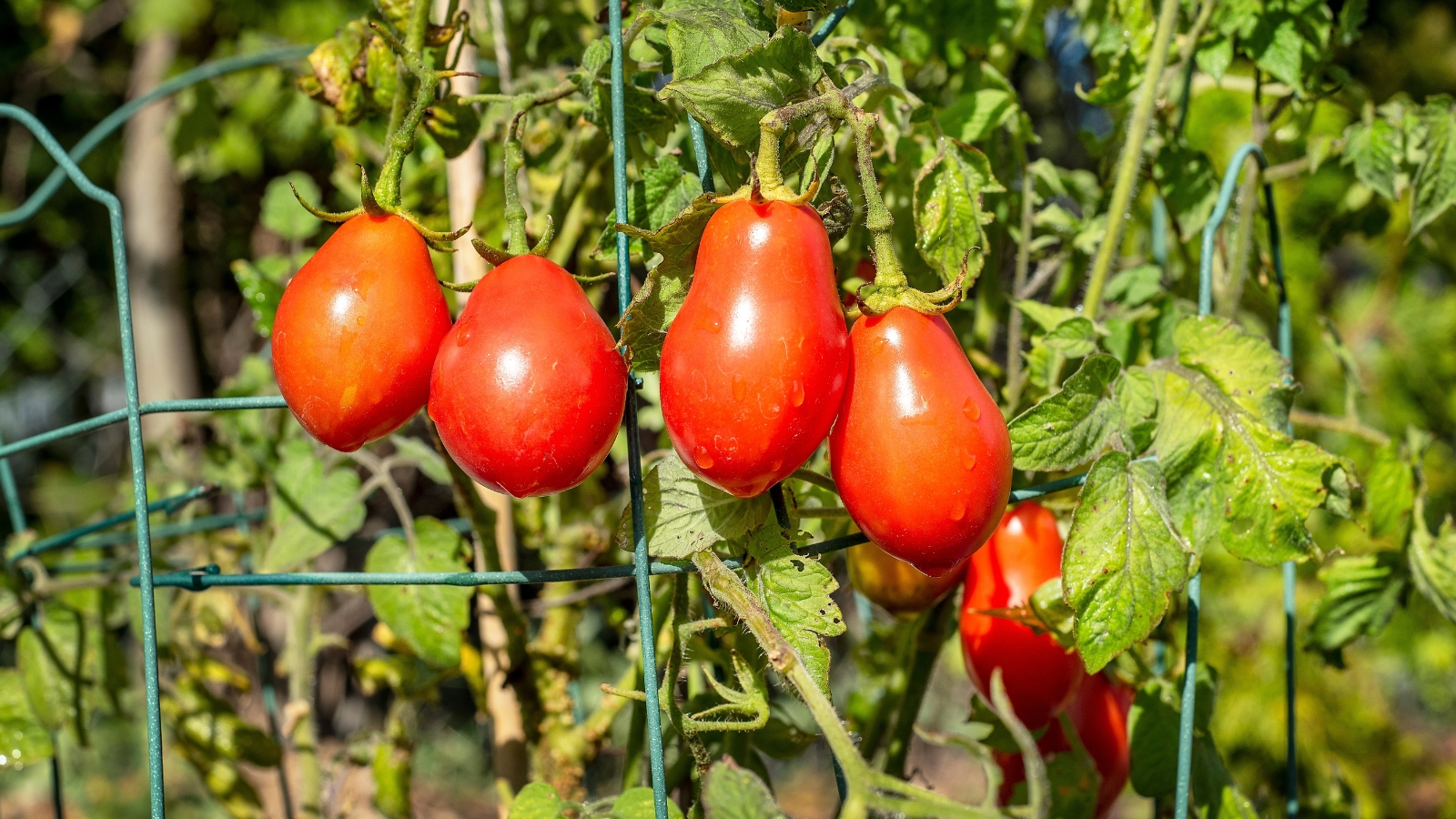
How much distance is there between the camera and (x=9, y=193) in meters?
2.68

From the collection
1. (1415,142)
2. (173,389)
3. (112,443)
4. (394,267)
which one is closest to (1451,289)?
(1415,142)

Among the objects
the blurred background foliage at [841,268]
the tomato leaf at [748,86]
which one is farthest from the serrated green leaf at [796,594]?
the blurred background foliage at [841,268]

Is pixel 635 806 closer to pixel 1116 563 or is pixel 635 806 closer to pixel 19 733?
pixel 1116 563

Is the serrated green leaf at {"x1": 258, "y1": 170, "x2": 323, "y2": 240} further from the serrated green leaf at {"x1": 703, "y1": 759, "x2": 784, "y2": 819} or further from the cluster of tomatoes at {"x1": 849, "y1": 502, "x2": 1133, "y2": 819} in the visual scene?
the serrated green leaf at {"x1": 703, "y1": 759, "x2": 784, "y2": 819}

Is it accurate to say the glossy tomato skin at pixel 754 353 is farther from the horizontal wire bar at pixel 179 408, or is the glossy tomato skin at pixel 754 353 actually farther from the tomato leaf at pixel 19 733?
the tomato leaf at pixel 19 733

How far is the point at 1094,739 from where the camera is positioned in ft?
2.66

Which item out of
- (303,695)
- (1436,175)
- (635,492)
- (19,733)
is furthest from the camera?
(303,695)

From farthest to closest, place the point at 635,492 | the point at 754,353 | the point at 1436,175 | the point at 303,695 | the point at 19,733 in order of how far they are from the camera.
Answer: the point at 303,695 → the point at 19,733 → the point at 1436,175 → the point at 635,492 → the point at 754,353

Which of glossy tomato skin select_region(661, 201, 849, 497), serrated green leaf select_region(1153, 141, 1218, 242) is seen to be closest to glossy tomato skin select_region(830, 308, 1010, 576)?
glossy tomato skin select_region(661, 201, 849, 497)

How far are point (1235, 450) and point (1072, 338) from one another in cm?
12

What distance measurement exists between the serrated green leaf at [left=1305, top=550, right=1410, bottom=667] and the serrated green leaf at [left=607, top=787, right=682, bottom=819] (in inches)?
24.4

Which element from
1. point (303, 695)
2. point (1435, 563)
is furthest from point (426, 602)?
point (1435, 563)

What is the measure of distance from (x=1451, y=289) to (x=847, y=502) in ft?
7.00

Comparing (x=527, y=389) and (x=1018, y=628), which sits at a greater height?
(x=527, y=389)
